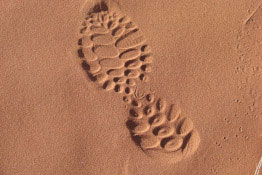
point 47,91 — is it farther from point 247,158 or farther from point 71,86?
point 247,158

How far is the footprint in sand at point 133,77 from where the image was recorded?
165 centimetres

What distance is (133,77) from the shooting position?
170cm

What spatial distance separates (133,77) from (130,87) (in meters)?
0.07

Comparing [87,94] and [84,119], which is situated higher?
[87,94]

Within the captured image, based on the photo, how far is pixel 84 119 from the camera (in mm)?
1684

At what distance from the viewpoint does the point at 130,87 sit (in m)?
1.70

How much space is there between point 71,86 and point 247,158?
1229 millimetres

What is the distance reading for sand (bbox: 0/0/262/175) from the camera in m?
1.66

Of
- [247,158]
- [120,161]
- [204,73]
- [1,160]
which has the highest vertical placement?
[204,73]

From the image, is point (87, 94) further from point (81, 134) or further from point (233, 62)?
point (233, 62)

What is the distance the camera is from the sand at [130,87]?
166 centimetres

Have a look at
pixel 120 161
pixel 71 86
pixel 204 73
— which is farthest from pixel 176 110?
pixel 71 86

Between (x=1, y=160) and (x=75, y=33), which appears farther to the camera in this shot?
(x=75, y=33)

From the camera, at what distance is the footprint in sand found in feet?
5.41
